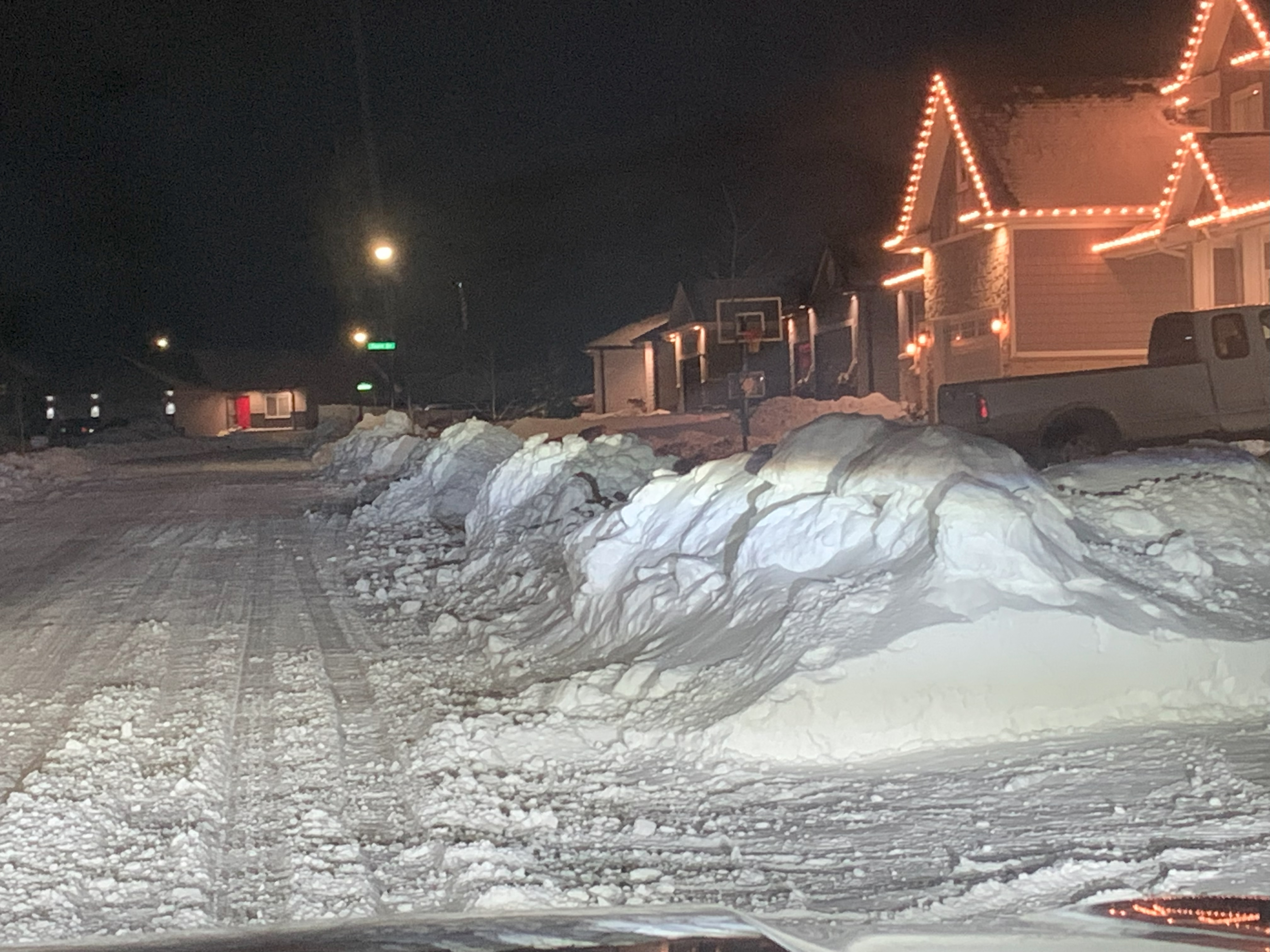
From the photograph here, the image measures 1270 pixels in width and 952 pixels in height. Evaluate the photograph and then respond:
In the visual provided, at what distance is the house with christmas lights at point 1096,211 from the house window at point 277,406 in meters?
67.7

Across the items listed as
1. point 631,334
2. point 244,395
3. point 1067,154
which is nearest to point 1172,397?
point 1067,154

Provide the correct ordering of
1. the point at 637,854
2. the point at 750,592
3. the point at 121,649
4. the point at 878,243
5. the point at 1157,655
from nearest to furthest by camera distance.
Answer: the point at 637,854, the point at 1157,655, the point at 750,592, the point at 121,649, the point at 878,243

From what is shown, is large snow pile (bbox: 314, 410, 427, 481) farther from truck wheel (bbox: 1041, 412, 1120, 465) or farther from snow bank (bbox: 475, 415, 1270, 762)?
snow bank (bbox: 475, 415, 1270, 762)

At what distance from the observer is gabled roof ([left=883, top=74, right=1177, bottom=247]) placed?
960 inches

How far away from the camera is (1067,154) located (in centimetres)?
2488

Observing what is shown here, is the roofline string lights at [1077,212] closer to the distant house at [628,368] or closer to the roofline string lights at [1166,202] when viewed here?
the roofline string lights at [1166,202]

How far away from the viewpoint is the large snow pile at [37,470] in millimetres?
29797

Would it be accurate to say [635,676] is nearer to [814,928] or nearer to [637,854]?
[637,854]

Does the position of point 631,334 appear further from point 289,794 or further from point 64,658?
point 289,794

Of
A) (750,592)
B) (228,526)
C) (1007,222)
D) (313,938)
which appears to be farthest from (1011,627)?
(1007,222)

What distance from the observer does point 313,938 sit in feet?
16.4

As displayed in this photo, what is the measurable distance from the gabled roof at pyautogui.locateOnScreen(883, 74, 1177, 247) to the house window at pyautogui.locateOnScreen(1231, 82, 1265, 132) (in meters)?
1.81

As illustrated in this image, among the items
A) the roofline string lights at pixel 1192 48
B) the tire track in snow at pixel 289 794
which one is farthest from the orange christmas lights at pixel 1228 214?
the tire track in snow at pixel 289 794

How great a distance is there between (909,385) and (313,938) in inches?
1119
